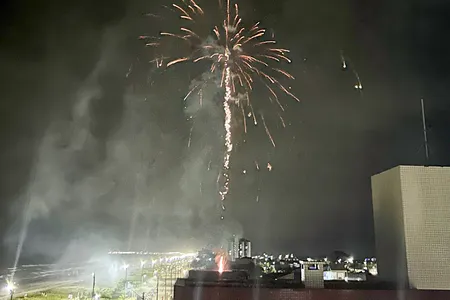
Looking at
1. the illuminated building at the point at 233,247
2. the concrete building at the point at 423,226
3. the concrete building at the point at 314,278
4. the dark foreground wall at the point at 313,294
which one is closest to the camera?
the dark foreground wall at the point at 313,294

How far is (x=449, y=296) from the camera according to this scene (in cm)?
1769

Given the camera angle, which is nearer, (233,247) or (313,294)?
(313,294)

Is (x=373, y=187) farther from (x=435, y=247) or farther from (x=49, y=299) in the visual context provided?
(x=49, y=299)

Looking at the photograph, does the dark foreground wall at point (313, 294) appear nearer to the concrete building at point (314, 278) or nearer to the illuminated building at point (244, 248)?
the concrete building at point (314, 278)

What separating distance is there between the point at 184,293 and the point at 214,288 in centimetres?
160

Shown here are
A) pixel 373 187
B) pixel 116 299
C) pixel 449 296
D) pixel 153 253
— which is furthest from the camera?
pixel 153 253

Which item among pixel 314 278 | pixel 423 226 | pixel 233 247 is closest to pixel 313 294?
pixel 314 278

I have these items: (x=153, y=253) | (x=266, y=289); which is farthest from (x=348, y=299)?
(x=153, y=253)

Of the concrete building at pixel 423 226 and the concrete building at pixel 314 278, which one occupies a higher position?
the concrete building at pixel 423 226

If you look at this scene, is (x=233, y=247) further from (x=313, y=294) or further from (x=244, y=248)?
(x=313, y=294)

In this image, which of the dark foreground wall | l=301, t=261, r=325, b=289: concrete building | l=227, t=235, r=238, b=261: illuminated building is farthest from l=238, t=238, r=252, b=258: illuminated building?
the dark foreground wall

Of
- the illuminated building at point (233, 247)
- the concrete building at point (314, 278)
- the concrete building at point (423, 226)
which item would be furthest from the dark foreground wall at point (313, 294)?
the illuminated building at point (233, 247)

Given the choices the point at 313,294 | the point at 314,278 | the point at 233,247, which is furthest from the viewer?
the point at 233,247

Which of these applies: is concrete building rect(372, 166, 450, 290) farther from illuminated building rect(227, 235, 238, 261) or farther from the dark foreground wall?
illuminated building rect(227, 235, 238, 261)
